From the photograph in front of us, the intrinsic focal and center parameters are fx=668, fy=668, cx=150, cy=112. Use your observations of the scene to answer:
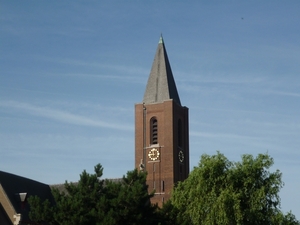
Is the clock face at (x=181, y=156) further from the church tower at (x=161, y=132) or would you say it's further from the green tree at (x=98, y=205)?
the green tree at (x=98, y=205)

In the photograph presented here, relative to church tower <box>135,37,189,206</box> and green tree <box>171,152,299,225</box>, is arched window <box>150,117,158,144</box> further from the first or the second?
green tree <box>171,152,299,225</box>

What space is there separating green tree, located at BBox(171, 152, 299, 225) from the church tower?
15.9 meters

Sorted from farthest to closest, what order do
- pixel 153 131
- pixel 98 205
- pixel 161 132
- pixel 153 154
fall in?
pixel 153 131, pixel 161 132, pixel 153 154, pixel 98 205

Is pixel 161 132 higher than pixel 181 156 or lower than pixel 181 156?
higher

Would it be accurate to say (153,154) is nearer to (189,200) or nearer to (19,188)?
(19,188)

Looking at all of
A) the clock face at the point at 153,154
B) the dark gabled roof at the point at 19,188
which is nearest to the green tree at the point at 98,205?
the dark gabled roof at the point at 19,188

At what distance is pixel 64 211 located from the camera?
3788 centimetres

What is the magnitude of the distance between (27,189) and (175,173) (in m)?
14.7

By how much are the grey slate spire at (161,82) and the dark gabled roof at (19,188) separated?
14519mm

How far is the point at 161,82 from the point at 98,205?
28812 mm

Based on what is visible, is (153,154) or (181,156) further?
(181,156)

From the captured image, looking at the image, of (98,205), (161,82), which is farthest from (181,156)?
(98,205)

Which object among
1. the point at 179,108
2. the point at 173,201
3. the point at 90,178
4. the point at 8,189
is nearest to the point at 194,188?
the point at 173,201

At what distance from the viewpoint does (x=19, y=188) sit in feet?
172
